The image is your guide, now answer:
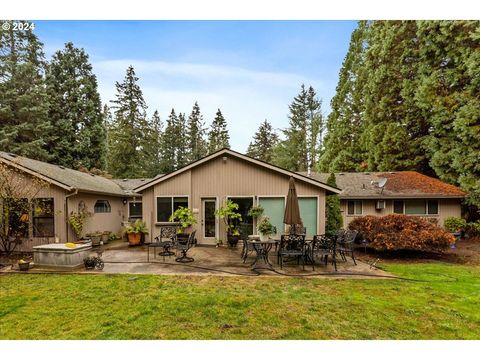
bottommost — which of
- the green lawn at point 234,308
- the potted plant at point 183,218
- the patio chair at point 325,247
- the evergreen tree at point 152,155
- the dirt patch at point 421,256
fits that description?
the dirt patch at point 421,256

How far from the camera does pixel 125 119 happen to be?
29.5 metres

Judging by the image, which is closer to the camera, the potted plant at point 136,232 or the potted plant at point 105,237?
the potted plant at point 136,232

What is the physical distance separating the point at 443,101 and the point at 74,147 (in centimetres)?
2682

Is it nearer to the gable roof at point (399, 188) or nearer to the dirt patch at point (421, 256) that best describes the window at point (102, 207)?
the dirt patch at point (421, 256)

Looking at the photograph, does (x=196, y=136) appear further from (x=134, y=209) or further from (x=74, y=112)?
(x=134, y=209)

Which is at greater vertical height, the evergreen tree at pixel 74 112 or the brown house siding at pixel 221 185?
the evergreen tree at pixel 74 112

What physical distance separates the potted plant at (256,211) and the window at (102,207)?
758cm

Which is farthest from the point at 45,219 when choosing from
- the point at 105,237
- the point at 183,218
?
the point at 183,218

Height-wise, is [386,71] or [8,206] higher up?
[386,71]

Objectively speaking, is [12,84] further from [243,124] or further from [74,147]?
[243,124]

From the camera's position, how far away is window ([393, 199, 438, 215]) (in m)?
13.0

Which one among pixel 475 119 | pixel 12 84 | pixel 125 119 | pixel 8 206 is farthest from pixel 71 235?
pixel 125 119

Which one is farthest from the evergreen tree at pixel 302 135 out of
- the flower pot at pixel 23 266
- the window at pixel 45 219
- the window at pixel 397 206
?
the flower pot at pixel 23 266

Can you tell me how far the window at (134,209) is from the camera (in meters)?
15.0
